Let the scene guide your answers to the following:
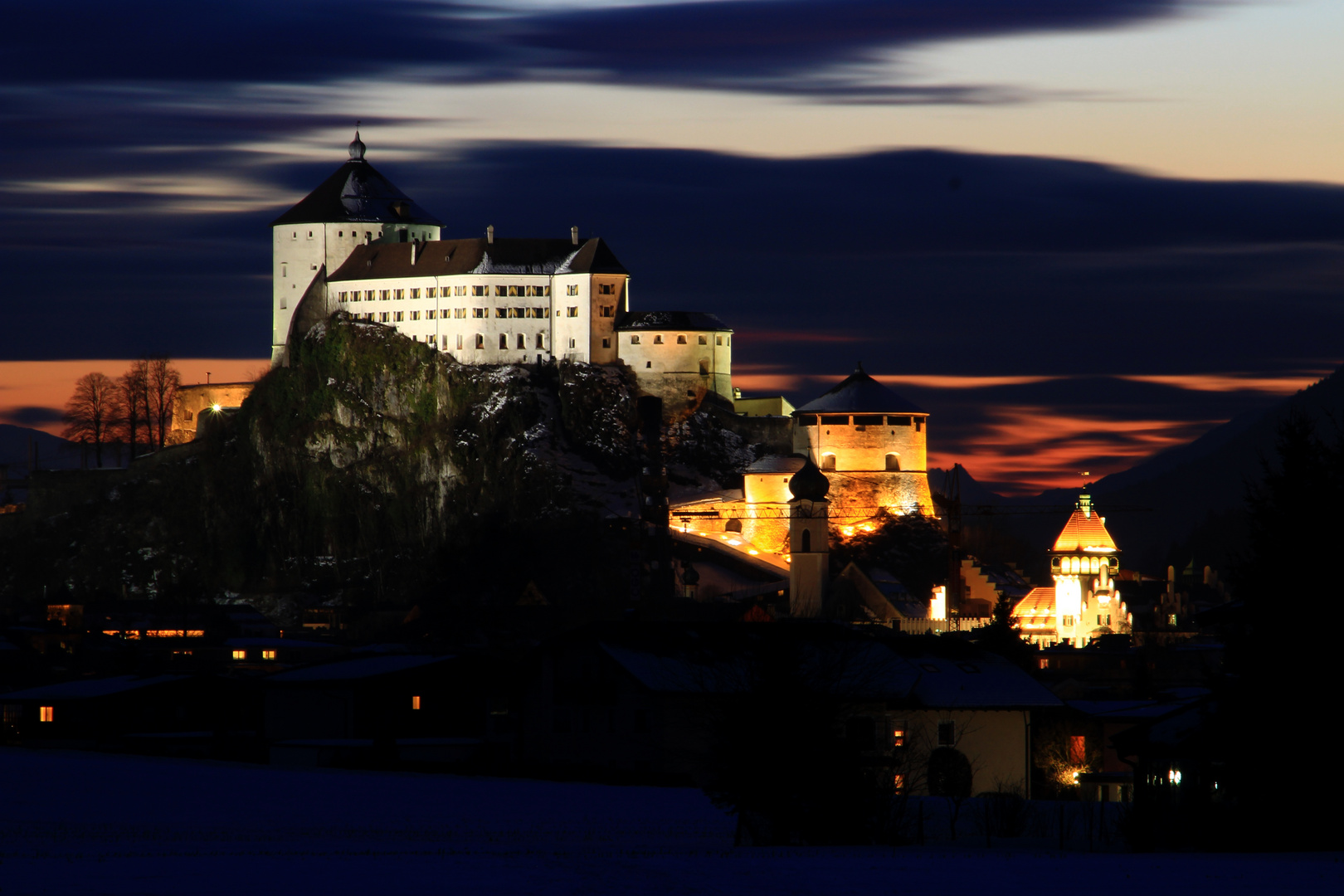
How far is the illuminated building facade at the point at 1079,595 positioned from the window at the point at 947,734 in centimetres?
6306

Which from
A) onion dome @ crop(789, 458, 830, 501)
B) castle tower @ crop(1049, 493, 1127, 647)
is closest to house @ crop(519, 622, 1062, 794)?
onion dome @ crop(789, 458, 830, 501)

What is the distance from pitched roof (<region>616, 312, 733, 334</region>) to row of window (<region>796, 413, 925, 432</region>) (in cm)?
804

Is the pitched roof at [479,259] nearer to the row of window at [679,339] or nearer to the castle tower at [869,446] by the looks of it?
the row of window at [679,339]

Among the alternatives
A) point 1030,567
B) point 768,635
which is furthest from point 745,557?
point 768,635

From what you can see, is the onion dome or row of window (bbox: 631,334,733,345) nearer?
the onion dome

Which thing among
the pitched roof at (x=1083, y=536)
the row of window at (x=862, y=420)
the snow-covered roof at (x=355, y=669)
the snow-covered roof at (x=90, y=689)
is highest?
the row of window at (x=862, y=420)

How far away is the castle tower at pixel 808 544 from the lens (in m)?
110

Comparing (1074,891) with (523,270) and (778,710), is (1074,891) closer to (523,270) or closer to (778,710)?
(778,710)

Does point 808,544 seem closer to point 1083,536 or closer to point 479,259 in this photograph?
point 1083,536

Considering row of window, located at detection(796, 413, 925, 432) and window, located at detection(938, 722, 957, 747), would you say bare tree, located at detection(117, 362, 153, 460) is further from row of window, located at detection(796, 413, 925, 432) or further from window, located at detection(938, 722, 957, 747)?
window, located at detection(938, 722, 957, 747)

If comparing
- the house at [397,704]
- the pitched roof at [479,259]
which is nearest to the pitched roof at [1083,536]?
the pitched roof at [479,259]

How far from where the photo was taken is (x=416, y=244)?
136750 mm

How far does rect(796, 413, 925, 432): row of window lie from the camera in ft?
429

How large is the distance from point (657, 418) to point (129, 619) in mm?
33143
